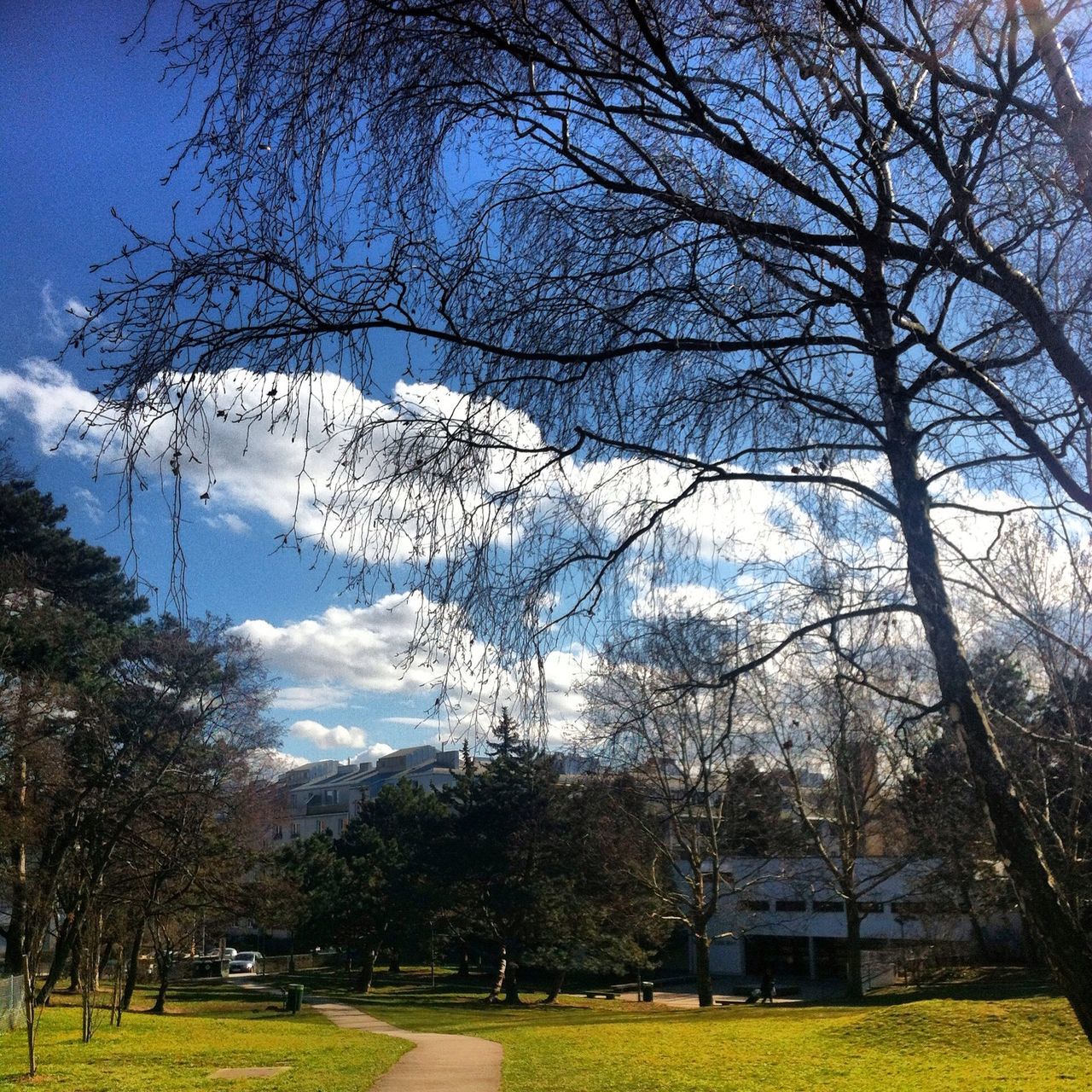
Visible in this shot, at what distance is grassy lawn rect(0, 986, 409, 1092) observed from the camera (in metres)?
13.6

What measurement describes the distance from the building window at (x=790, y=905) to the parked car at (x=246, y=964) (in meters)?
25.7

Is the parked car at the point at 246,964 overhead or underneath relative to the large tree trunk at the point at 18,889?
underneath

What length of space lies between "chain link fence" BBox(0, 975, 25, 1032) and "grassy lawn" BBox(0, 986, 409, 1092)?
1.37 ft

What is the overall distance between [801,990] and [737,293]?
37698mm

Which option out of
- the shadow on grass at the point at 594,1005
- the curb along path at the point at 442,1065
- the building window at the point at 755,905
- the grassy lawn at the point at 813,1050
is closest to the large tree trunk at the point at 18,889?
the curb along path at the point at 442,1065

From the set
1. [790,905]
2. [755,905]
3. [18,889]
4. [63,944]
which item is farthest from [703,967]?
[18,889]

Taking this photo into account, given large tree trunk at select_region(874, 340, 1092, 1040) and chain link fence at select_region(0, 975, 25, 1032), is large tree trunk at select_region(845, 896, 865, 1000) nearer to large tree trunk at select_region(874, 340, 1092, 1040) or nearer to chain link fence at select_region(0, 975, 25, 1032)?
chain link fence at select_region(0, 975, 25, 1032)

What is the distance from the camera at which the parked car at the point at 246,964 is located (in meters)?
51.3

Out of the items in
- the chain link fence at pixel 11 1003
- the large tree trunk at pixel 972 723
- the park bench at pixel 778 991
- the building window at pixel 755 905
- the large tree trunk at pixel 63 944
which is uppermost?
the large tree trunk at pixel 972 723

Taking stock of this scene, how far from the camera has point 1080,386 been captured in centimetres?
396

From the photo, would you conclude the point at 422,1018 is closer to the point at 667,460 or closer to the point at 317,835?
the point at 317,835

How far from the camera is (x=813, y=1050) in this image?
15867mm

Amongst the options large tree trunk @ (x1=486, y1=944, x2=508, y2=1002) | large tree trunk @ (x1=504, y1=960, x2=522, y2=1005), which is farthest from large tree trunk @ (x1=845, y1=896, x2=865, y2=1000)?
large tree trunk @ (x1=486, y1=944, x2=508, y2=1002)

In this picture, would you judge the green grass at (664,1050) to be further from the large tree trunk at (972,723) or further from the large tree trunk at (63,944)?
the large tree trunk at (972,723)
